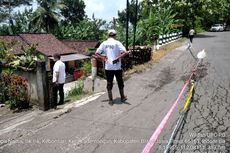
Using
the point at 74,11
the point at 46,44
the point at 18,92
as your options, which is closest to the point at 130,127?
the point at 18,92

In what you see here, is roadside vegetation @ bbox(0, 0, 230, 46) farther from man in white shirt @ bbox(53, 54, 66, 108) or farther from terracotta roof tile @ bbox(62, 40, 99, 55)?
man in white shirt @ bbox(53, 54, 66, 108)

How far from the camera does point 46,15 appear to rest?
4891 centimetres

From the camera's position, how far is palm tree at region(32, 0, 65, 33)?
4840 centimetres

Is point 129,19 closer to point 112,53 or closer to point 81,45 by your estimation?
point 81,45

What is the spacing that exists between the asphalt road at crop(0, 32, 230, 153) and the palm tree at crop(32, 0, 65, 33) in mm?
42016

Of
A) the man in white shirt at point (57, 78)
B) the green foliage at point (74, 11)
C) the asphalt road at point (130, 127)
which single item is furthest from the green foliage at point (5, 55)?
the green foliage at point (74, 11)

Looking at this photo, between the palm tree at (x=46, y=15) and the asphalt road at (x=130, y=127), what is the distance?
1654 inches

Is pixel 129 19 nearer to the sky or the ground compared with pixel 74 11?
nearer to the ground

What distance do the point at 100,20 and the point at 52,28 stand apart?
9886mm

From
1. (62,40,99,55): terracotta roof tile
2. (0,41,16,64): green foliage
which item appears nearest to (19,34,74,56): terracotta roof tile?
(62,40,99,55): terracotta roof tile

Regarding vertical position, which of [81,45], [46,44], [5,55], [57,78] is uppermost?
[5,55]

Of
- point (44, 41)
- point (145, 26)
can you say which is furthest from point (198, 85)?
point (44, 41)

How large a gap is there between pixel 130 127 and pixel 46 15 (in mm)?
45801

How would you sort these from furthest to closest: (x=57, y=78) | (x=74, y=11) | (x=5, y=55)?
(x=74, y=11) → (x=5, y=55) → (x=57, y=78)
